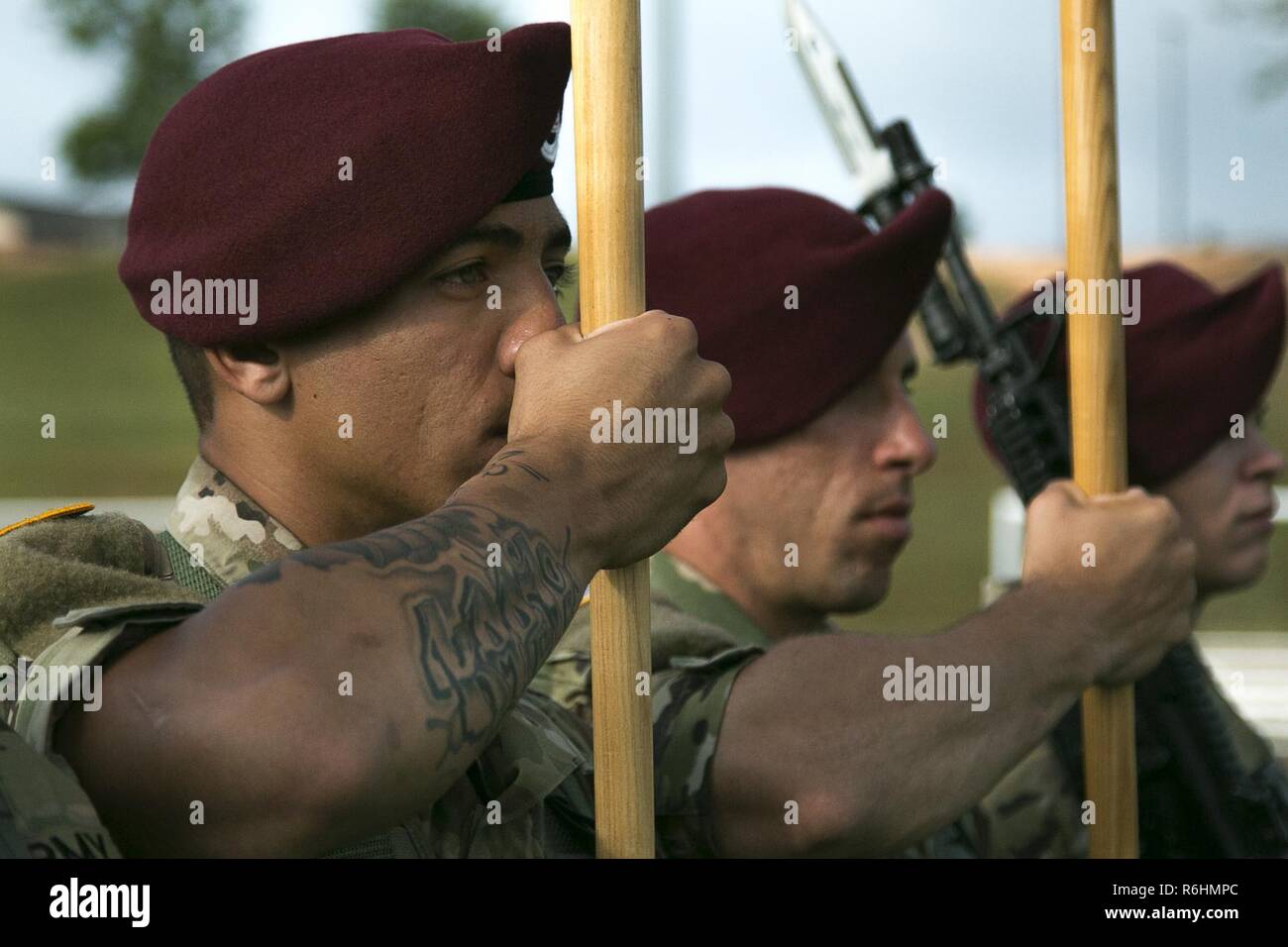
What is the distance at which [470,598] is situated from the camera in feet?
4.65

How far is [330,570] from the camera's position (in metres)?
1.38

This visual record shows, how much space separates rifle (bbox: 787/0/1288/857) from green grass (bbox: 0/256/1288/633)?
940 cm

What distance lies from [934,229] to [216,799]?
172 centimetres

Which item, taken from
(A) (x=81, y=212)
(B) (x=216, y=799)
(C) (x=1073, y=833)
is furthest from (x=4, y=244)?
(B) (x=216, y=799)

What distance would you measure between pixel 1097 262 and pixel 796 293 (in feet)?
1.68

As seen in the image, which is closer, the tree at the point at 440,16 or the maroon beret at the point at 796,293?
the maroon beret at the point at 796,293

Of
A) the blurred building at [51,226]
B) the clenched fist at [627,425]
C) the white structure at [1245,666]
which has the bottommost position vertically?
the white structure at [1245,666]

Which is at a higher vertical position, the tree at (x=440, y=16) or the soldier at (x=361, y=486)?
the tree at (x=440, y=16)

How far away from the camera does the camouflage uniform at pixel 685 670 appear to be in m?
2.14

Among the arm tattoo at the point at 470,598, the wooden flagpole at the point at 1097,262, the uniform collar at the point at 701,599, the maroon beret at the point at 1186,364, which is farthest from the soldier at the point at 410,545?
the maroon beret at the point at 1186,364

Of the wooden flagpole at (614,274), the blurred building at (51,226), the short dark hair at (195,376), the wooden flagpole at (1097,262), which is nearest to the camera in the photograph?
the wooden flagpole at (614,274)

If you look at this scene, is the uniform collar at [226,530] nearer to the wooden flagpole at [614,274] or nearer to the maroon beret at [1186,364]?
the wooden flagpole at [614,274]

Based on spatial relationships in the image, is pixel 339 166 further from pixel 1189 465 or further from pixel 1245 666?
pixel 1245 666
